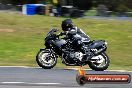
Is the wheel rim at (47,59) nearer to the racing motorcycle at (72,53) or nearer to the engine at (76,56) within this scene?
the racing motorcycle at (72,53)

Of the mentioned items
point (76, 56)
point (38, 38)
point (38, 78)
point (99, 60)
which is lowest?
point (38, 38)

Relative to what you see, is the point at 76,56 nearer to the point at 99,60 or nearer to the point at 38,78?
the point at 99,60

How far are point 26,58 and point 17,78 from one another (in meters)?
6.03

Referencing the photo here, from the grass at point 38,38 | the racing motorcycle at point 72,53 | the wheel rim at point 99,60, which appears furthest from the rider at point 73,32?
the grass at point 38,38

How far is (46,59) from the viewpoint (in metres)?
14.3

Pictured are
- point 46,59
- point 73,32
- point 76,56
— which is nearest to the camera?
point 73,32

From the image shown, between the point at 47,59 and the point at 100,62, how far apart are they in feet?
5.44

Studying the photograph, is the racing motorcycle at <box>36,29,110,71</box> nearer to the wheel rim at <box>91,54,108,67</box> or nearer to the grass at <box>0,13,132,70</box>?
the wheel rim at <box>91,54,108,67</box>

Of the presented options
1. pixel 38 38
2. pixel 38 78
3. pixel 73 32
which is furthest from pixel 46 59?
pixel 38 38

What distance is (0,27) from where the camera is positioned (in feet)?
90.9

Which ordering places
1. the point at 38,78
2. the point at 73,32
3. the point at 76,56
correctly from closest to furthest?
1. the point at 38,78
2. the point at 73,32
3. the point at 76,56

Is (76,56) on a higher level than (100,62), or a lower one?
higher

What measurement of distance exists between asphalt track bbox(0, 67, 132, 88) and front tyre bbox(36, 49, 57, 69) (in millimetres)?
203

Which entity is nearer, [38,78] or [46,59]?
[38,78]
